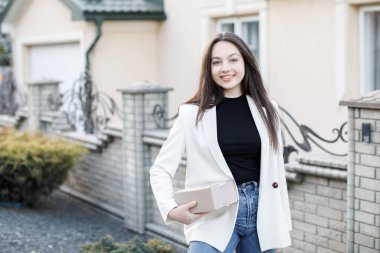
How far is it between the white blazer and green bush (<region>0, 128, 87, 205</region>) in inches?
204

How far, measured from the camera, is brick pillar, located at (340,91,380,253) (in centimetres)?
494

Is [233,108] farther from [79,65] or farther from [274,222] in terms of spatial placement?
[79,65]

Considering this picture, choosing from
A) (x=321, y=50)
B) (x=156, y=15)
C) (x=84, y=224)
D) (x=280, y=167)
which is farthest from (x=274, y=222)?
(x=156, y=15)

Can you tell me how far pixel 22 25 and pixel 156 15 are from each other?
435cm

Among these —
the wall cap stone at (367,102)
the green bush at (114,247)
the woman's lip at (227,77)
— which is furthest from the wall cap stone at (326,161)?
the woman's lip at (227,77)

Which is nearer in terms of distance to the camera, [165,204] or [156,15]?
[165,204]

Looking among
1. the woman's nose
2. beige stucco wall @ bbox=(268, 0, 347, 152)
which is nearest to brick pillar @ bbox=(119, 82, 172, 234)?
beige stucco wall @ bbox=(268, 0, 347, 152)

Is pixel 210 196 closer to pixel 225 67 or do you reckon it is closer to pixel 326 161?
pixel 225 67

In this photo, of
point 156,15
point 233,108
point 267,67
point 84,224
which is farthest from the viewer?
point 156,15

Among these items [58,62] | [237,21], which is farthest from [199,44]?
[58,62]

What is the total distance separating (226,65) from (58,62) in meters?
11.0

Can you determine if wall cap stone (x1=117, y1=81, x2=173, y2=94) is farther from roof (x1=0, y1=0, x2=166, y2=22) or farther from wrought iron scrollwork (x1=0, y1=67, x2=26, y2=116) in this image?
wrought iron scrollwork (x1=0, y1=67, x2=26, y2=116)

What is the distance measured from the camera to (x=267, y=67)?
33.7ft

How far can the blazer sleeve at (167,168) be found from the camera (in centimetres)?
354
